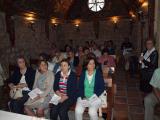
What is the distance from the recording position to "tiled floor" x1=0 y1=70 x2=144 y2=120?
16.7 feet

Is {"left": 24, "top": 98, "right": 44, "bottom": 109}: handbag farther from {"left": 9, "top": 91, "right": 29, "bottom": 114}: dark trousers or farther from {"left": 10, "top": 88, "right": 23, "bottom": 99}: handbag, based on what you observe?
{"left": 10, "top": 88, "right": 23, "bottom": 99}: handbag

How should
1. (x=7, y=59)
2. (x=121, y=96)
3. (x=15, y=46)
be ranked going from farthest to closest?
(x=15, y=46), (x=7, y=59), (x=121, y=96)

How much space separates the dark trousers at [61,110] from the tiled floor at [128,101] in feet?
4.43

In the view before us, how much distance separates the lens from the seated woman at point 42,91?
4.39m

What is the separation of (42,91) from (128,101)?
8.99 ft

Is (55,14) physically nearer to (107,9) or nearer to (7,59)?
(107,9)

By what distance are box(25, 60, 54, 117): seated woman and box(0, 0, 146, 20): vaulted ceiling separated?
5395mm

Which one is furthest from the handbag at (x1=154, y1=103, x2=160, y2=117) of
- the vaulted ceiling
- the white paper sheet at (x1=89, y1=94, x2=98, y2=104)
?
the vaulted ceiling

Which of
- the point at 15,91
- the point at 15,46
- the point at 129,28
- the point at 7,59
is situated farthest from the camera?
the point at 129,28

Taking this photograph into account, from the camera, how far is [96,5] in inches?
578

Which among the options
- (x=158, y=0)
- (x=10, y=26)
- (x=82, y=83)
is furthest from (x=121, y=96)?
(x=10, y=26)

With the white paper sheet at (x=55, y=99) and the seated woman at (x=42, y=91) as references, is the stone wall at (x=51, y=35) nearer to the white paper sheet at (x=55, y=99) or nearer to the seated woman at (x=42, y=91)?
the seated woman at (x=42, y=91)

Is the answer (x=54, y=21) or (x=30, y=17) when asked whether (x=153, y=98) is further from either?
(x=54, y=21)

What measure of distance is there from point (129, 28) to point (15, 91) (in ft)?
36.6
